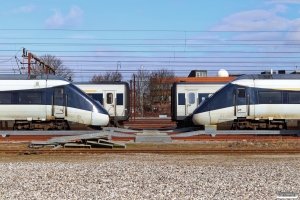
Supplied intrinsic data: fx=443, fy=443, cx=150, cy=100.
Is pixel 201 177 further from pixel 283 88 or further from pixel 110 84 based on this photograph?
pixel 110 84

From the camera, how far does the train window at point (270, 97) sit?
2209 centimetres

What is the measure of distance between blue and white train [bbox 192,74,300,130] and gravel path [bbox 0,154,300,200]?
27.9 feet

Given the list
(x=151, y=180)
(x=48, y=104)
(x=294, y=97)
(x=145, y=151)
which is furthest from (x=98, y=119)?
(x=151, y=180)

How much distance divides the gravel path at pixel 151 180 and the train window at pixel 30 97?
9.28m

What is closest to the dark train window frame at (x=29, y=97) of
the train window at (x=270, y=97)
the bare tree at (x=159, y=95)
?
the train window at (x=270, y=97)

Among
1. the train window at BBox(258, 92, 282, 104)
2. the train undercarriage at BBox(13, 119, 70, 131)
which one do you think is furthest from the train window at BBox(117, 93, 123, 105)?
the train window at BBox(258, 92, 282, 104)

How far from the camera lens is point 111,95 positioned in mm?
27125

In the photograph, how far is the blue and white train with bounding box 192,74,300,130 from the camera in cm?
2191

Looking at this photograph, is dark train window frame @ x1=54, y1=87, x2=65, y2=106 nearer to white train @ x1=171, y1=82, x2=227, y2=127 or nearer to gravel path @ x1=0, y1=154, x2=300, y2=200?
white train @ x1=171, y1=82, x2=227, y2=127

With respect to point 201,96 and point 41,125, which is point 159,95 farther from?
point 41,125

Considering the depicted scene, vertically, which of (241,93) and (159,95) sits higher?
(159,95)

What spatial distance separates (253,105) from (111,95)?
911 cm

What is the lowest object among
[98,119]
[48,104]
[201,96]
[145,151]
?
[145,151]

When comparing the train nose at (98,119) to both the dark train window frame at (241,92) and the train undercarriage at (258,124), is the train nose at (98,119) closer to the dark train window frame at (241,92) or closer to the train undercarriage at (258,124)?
the train undercarriage at (258,124)
